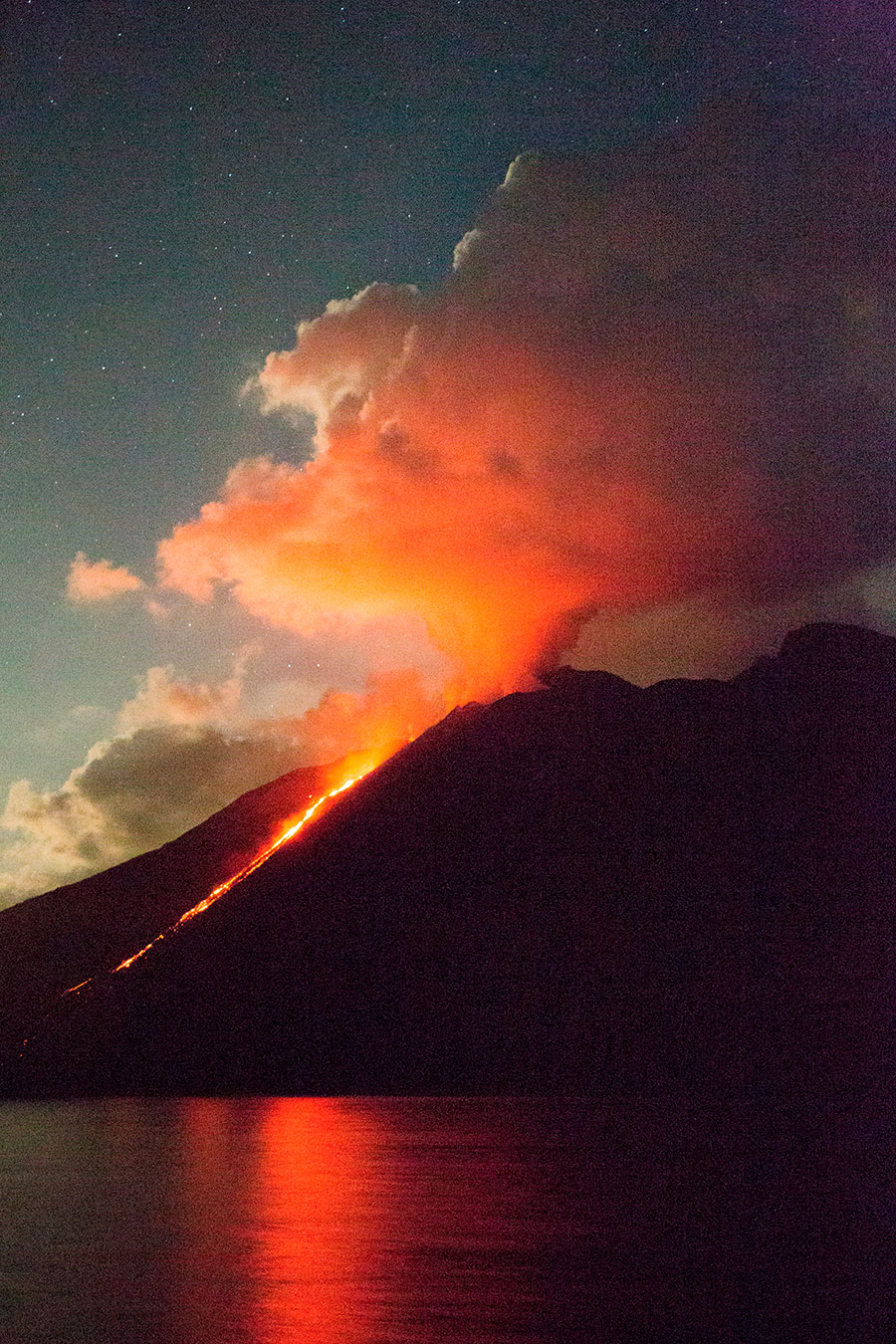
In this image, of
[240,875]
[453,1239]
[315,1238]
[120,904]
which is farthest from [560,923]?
[453,1239]

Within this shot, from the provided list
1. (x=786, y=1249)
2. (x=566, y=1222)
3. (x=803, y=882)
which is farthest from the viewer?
(x=803, y=882)

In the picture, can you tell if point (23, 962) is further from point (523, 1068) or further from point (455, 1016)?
point (523, 1068)

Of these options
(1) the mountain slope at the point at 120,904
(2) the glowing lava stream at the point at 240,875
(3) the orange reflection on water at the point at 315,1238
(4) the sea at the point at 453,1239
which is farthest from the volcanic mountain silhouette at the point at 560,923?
(3) the orange reflection on water at the point at 315,1238

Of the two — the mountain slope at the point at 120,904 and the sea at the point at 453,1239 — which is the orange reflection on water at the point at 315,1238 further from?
the mountain slope at the point at 120,904

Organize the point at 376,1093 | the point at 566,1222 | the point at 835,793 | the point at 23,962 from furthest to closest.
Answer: the point at 23,962
the point at 835,793
the point at 376,1093
the point at 566,1222

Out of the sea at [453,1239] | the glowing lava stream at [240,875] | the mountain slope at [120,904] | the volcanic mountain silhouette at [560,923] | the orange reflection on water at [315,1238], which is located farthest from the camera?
the mountain slope at [120,904]

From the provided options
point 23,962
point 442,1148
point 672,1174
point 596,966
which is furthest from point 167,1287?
point 23,962

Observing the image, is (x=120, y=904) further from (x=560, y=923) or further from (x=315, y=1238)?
(x=315, y=1238)
